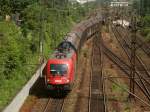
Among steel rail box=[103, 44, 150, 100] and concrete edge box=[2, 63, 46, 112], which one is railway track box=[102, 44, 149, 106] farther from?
concrete edge box=[2, 63, 46, 112]

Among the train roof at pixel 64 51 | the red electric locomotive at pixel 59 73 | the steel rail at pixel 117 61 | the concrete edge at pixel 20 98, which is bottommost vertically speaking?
the steel rail at pixel 117 61

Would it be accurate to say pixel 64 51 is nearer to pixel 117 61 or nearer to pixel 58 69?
pixel 58 69


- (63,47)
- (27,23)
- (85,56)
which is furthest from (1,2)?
(63,47)

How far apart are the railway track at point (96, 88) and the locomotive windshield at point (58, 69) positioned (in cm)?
291

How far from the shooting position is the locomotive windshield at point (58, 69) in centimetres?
3178

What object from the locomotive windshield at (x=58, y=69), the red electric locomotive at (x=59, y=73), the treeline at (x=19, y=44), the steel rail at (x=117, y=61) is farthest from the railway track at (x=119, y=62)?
the treeline at (x=19, y=44)

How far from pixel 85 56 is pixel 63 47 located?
1805 cm

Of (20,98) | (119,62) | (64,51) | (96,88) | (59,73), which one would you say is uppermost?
(64,51)

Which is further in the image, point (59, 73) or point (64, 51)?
point (64, 51)

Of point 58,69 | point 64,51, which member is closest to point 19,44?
point 64,51

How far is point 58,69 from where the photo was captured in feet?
105

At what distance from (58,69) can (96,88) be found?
5.49 meters

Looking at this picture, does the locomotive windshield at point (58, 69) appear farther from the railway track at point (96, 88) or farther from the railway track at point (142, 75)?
the railway track at point (142, 75)

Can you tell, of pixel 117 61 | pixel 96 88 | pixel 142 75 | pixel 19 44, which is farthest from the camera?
pixel 117 61
